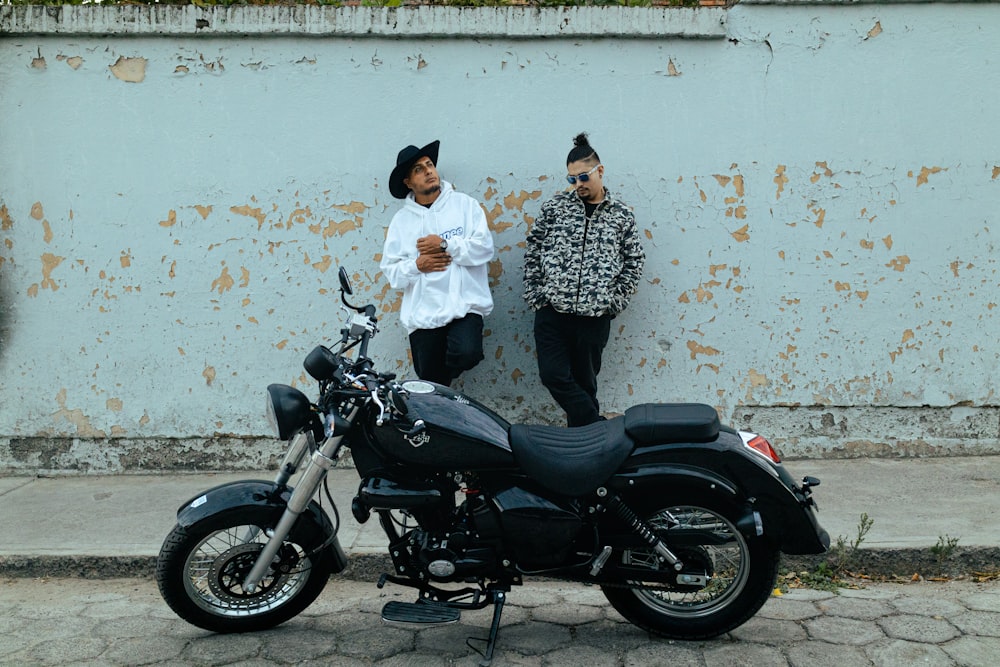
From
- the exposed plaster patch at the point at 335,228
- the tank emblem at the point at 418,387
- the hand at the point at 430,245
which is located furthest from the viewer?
→ the exposed plaster patch at the point at 335,228

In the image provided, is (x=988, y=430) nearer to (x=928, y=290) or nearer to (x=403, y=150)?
(x=928, y=290)

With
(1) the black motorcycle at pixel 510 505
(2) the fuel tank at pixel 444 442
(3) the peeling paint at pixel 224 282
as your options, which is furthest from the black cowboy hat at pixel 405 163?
(2) the fuel tank at pixel 444 442

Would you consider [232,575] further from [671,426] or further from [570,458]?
[671,426]

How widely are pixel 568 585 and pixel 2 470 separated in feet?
12.2

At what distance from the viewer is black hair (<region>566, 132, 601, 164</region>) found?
527 cm

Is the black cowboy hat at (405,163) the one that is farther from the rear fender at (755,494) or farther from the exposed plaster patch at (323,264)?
the rear fender at (755,494)

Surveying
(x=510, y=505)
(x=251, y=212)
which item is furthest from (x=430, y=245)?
(x=510, y=505)

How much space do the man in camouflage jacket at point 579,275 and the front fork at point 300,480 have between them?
198 cm

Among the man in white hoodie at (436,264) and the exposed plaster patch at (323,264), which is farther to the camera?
the exposed plaster patch at (323,264)

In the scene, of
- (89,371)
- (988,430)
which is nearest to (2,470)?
(89,371)

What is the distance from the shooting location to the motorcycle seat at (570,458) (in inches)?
139

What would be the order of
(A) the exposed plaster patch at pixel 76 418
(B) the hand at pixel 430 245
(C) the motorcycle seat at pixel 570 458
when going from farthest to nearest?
1. (A) the exposed plaster patch at pixel 76 418
2. (B) the hand at pixel 430 245
3. (C) the motorcycle seat at pixel 570 458

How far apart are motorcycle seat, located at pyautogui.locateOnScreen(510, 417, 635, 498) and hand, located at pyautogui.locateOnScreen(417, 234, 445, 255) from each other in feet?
6.32

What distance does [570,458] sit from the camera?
140 inches
